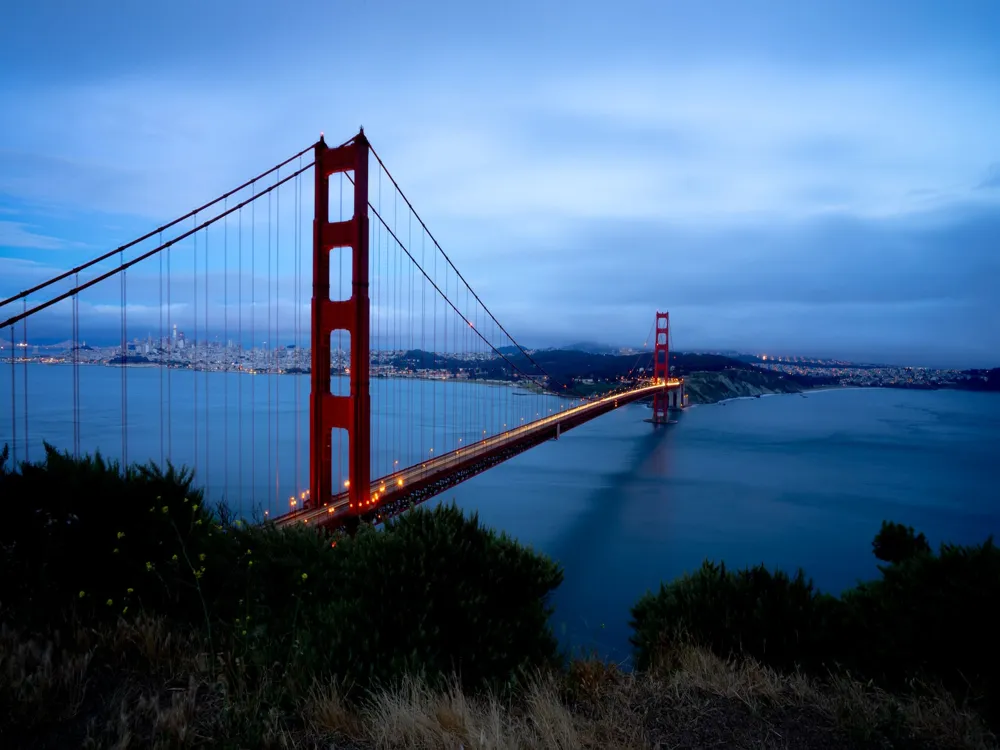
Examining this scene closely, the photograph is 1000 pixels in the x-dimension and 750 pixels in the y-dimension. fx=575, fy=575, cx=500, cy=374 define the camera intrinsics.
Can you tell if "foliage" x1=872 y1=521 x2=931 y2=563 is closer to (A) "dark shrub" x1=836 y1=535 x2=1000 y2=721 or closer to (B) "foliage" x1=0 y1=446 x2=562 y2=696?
(A) "dark shrub" x1=836 y1=535 x2=1000 y2=721

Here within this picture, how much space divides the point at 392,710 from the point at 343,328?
9.72m

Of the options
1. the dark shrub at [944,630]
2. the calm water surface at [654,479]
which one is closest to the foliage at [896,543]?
the dark shrub at [944,630]

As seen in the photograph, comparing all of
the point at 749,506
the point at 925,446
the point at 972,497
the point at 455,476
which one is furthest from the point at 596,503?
the point at 925,446

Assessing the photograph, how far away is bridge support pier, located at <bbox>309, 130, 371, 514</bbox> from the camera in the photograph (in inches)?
441

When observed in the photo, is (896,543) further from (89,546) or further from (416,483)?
(416,483)

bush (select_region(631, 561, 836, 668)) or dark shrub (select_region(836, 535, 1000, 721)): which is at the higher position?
dark shrub (select_region(836, 535, 1000, 721))

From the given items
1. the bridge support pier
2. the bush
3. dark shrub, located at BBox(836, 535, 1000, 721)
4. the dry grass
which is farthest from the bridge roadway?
dark shrub, located at BBox(836, 535, 1000, 721)

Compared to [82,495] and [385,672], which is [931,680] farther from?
[82,495]

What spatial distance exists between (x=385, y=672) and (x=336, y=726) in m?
0.42

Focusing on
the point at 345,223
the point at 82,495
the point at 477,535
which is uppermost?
the point at 345,223

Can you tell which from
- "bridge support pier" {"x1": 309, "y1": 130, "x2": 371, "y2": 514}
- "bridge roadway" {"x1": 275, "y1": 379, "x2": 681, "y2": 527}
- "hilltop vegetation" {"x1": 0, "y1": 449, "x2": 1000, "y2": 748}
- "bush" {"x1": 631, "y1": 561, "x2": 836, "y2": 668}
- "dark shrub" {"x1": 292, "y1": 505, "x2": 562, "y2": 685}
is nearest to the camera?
"hilltop vegetation" {"x1": 0, "y1": 449, "x2": 1000, "y2": 748}

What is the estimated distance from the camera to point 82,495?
3422 mm

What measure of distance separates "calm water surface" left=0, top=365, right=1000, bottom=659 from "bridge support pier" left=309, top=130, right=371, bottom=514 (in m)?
5.00

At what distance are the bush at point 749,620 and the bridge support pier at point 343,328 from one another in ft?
24.0
